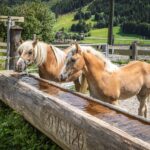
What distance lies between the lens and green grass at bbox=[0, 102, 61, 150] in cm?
540

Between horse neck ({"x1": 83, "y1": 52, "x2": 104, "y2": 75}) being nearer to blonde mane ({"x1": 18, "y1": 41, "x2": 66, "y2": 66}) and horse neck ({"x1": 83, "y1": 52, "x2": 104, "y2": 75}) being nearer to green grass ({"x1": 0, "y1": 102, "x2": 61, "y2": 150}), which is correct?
green grass ({"x1": 0, "y1": 102, "x2": 61, "y2": 150})

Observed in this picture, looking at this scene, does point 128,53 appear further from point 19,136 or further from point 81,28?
point 81,28

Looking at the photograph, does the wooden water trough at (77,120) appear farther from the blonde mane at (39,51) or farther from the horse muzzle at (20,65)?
the blonde mane at (39,51)

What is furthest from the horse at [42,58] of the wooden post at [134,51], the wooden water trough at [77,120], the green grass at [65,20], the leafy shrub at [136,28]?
the green grass at [65,20]

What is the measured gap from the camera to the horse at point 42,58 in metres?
7.54

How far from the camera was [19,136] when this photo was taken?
575 centimetres

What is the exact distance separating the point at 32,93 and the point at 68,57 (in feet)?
3.55

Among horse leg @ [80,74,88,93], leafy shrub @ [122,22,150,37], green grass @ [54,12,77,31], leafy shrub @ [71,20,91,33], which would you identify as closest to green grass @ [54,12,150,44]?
green grass @ [54,12,77,31]

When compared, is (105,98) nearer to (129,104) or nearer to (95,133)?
(95,133)

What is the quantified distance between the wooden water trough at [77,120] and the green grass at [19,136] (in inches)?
7.5

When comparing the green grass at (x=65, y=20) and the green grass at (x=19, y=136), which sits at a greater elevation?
the green grass at (x=65, y=20)

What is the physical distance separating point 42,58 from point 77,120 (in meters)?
3.57

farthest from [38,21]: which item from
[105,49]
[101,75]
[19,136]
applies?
[19,136]

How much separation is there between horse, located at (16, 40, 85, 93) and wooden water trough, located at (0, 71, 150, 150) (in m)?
0.92
